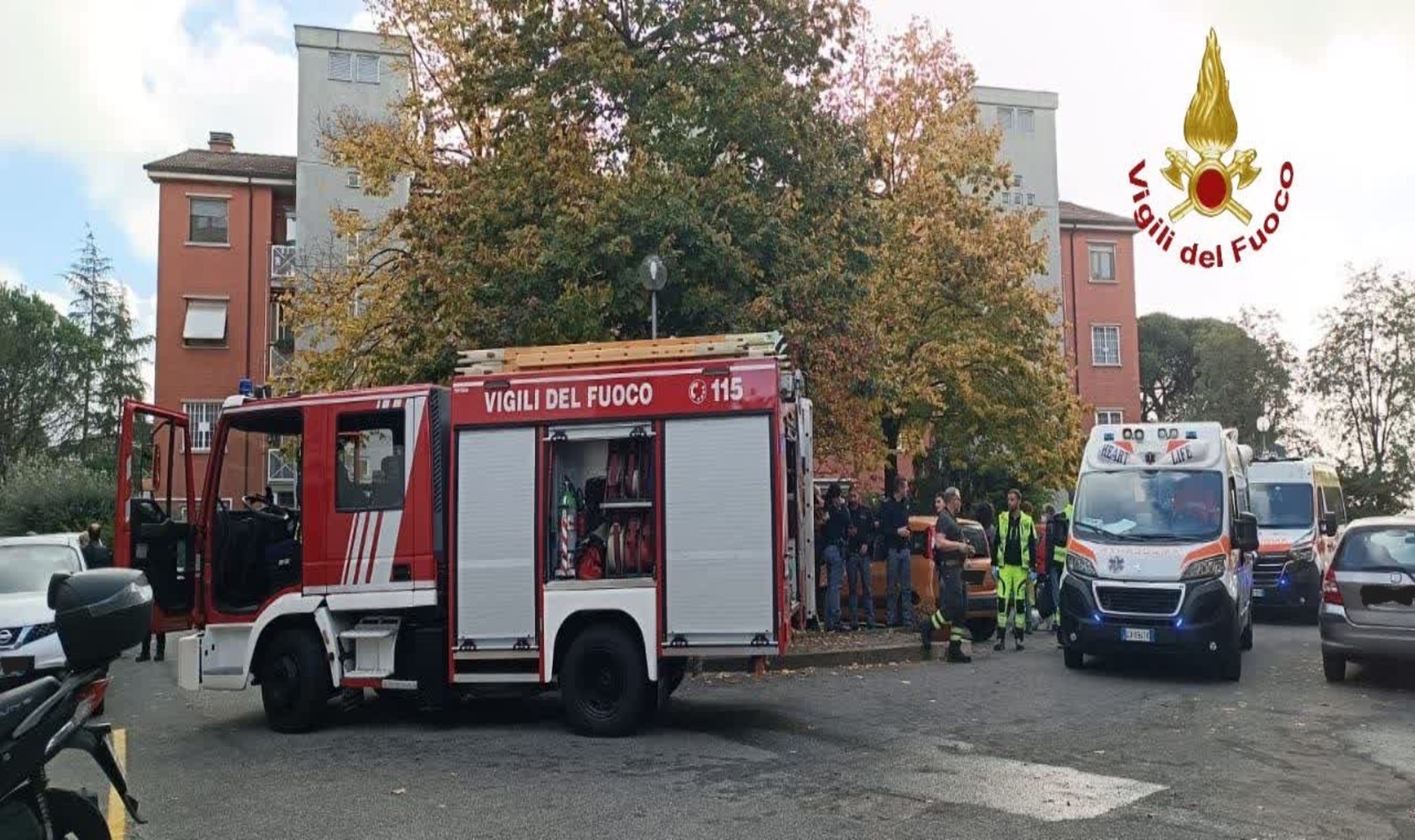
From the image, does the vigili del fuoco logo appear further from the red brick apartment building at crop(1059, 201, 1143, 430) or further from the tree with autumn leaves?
the red brick apartment building at crop(1059, 201, 1143, 430)

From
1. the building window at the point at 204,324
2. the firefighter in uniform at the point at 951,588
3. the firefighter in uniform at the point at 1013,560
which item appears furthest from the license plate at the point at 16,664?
the building window at the point at 204,324

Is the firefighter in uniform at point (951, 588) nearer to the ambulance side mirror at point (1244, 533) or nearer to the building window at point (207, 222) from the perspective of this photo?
the ambulance side mirror at point (1244, 533)

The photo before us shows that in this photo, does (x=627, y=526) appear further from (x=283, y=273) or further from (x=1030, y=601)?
(x=283, y=273)

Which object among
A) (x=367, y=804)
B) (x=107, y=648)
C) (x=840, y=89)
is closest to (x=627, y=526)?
(x=367, y=804)

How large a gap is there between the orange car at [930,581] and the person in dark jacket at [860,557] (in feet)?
0.49

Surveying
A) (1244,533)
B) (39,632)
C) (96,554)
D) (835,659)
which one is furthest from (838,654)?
(96,554)

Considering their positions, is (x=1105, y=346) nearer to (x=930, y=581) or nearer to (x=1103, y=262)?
(x=1103, y=262)

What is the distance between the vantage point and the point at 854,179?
16641mm

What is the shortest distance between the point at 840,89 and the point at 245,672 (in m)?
18.4

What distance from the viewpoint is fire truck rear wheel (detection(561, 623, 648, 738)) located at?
9219mm

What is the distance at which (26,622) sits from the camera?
10.9 m

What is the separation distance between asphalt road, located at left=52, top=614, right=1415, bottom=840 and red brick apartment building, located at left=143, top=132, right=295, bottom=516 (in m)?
28.1

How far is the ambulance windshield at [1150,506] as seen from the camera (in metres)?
12.6

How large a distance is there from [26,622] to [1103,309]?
42.0 meters
